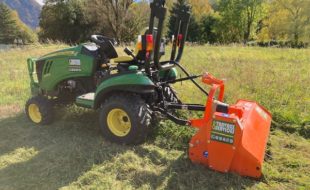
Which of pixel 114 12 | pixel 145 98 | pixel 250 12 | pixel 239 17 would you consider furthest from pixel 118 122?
pixel 250 12

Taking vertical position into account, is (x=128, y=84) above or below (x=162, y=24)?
below

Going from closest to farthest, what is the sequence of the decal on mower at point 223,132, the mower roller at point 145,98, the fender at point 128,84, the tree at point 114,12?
the decal on mower at point 223,132 < the mower roller at point 145,98 < the fender at point 128,84 < the tree at point 114,12

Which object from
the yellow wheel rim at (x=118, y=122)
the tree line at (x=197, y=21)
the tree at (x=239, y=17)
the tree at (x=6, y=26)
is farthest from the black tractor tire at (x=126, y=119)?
the tree at (x=6, y=26)

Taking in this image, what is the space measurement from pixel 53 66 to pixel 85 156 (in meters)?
1.74

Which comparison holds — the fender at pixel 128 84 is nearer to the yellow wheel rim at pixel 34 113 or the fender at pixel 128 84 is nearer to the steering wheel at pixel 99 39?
the steering wheel at pixel 99 39

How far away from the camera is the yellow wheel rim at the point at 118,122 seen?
438 cm

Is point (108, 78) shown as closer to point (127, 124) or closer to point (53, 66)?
point (127, 124)

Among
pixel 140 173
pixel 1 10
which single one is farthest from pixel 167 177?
pixel 1 10

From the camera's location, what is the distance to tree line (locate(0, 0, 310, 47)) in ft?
102

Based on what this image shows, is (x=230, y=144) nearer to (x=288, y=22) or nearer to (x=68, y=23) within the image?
(x=68, y=23)

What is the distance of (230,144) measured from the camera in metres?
3.41

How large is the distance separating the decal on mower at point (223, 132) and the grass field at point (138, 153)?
46 centimetres

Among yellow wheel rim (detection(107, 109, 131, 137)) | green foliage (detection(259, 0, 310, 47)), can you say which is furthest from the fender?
green foliage (detection(259, 0, 310, 47))

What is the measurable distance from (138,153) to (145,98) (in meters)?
0.75
